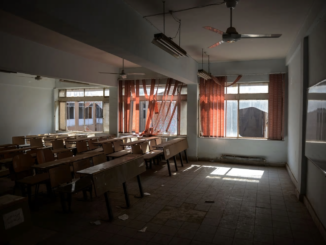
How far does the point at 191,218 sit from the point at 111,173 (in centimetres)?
144

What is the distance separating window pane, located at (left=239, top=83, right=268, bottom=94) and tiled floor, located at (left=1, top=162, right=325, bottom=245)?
3.21 m

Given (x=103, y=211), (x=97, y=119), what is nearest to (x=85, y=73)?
(x=97, y=119)

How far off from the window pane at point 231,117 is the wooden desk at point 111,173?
14.5 feet

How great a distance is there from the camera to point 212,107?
8219mm

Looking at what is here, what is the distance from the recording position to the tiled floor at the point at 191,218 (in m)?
3.17

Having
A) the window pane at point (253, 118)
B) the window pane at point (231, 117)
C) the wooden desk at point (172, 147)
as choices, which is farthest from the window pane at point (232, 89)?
the wooden desk at point (172, 147)

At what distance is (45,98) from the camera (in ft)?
34.3

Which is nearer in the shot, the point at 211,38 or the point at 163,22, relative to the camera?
the point at 163,22

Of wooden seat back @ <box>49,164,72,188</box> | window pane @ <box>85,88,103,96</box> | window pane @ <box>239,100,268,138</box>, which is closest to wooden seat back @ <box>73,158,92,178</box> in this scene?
wooden seat back @ <box>49,164,72,188</box>

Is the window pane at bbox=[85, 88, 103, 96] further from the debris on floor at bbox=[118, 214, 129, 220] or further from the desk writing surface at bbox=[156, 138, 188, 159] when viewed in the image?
the debris on floor at bbox=[118, 214, 129, 220]

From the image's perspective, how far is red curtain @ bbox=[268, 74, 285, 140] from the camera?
7449mm

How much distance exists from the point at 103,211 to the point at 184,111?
5.42 meters

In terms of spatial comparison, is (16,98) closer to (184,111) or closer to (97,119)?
(97,119)

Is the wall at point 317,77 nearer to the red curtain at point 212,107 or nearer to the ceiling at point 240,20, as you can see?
the ceiling at point 240,20
